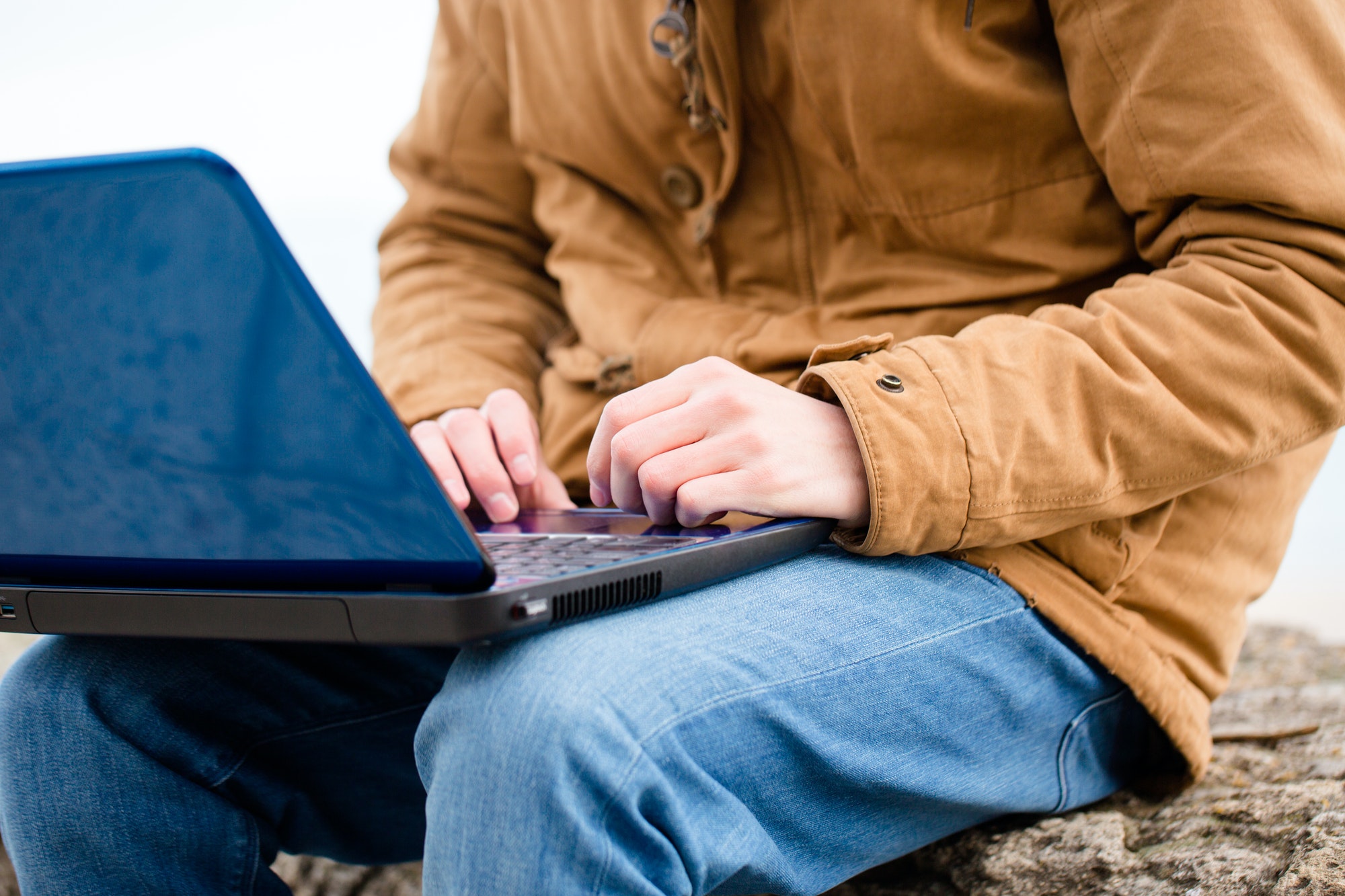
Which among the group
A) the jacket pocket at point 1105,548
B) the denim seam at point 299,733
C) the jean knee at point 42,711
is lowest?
the denim seam at point 299,733

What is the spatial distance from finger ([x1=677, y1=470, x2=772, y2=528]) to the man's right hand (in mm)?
298

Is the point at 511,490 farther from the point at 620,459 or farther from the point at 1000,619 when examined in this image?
the point at 1000,619

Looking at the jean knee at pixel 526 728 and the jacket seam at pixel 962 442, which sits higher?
the jacket seam at pixel 962 442

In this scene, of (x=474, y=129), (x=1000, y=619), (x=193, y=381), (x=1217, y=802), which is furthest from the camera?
(x=474, y=129)

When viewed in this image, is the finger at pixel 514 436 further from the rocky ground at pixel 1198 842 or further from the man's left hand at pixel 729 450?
the rocky ground at pixel 1198 842

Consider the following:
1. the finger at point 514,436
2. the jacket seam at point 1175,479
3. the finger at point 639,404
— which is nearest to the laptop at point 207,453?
the finger at point 639,404

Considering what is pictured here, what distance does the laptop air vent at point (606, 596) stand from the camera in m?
0.54

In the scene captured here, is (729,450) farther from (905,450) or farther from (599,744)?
(599,744)

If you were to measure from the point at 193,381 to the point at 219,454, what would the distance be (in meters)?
0.04

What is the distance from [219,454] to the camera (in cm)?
50

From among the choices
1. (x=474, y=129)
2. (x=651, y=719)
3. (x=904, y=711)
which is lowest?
(x=904, y=711)

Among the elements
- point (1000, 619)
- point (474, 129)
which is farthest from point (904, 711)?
point (474, 129)

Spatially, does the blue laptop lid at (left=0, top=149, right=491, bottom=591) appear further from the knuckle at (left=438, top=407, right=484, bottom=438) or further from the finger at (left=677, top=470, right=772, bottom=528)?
the knuckle at (left=438, top=407, right=484, bottom=438)

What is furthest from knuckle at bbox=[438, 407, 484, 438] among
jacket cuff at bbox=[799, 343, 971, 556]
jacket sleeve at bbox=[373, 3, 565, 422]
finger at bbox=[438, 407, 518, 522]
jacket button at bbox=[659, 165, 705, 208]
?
jacket cuff at bbox=[799, 343, 971, 556]
